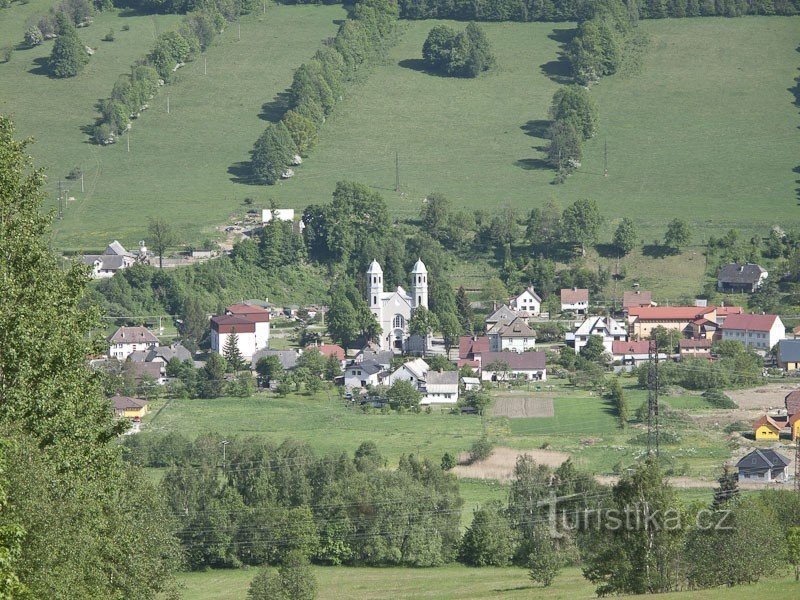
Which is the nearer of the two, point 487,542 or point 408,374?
point 487,542

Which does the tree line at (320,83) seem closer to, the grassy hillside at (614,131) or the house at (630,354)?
the grassy hillside at (614,131)

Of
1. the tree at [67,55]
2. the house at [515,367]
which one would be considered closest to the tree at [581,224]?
the house at [515,367]

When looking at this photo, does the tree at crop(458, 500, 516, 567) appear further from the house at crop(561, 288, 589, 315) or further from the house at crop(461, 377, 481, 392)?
the house at crop(561, 288, 589, 315)

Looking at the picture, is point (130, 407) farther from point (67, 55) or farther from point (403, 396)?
point (67, 55)

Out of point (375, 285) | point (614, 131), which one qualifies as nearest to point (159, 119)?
point (614, 131)

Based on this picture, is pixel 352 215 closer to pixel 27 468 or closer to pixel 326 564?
pixel 326 564

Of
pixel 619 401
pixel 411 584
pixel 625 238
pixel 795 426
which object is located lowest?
pixel 625 238
